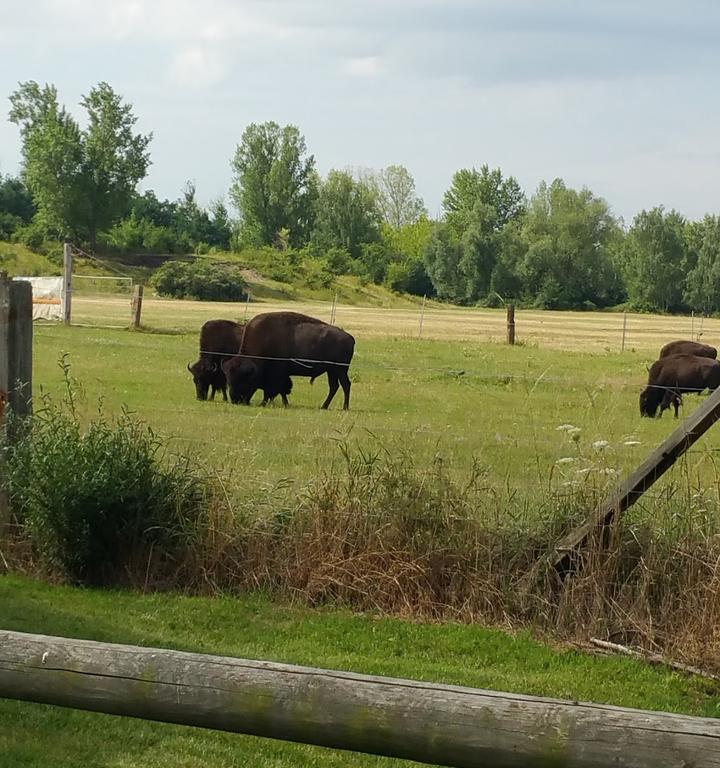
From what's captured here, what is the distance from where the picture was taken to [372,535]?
21.7 feet

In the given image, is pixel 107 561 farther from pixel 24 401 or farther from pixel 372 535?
pixel 372 535

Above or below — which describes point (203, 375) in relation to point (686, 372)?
below

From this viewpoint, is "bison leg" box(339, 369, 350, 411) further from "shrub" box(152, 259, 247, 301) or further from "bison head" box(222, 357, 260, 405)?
"shrub" box(152, 259, 247, 301)

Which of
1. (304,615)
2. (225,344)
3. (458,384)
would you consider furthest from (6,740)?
(458,384)

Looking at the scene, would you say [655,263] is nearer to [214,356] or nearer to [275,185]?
[275,185]

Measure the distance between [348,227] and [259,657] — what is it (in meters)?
99.7

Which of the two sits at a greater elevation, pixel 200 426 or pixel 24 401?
pixel 24 401

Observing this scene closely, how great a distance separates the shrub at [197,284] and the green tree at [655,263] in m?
29.9

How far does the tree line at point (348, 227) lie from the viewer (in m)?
77.2

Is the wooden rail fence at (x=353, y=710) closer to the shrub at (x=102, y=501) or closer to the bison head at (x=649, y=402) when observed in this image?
the shrub at (x=102, y=501)

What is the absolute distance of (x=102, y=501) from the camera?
→ 6758 millimetres

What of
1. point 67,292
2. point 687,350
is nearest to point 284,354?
point 687,350

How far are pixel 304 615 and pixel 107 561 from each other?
4.45 feet

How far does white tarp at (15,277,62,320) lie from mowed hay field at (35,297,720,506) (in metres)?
1.20
